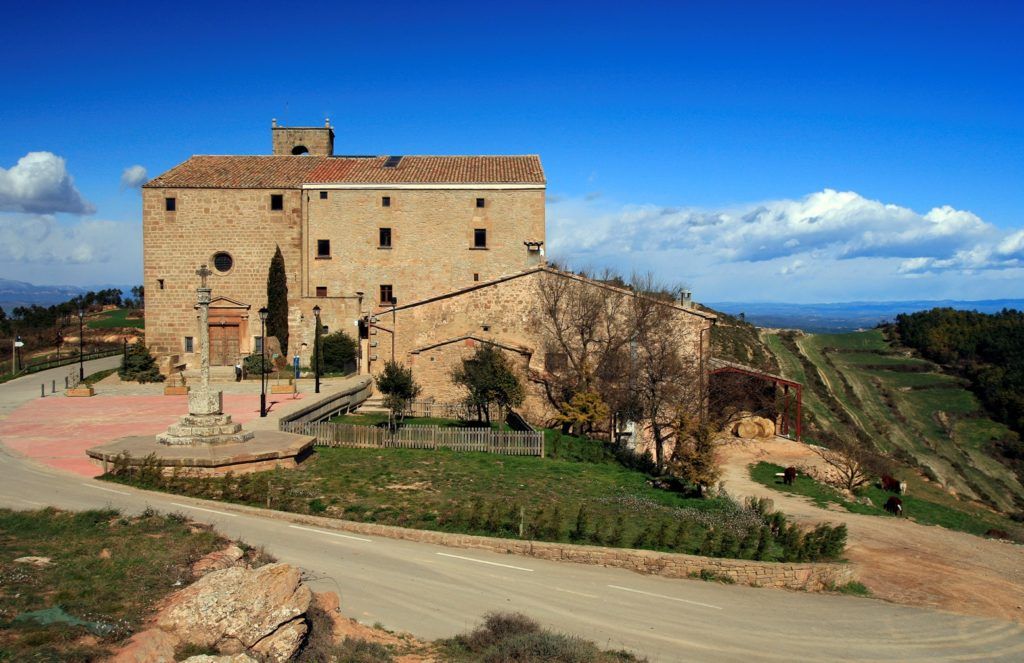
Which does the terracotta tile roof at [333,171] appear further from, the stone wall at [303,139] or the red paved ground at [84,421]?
the red paved ground at [84,421]

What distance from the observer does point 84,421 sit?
2200 centimetres

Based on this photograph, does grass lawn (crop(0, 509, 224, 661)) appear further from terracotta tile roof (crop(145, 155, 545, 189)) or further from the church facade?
terracotta tile roof (crop(145, 155, 545, 189))

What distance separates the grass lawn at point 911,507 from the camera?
21.4 metres

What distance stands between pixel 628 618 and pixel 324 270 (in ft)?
106

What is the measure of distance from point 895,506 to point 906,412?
24.1m

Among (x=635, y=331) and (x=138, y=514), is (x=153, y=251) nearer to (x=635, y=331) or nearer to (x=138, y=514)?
(x=635, y=331)

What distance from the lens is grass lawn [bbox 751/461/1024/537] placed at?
2144 cm

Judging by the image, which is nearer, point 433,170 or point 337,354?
point 337,354

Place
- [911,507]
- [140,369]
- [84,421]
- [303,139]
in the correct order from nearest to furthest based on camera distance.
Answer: [84,421]
[911,507]
[140,369]
[303,139]

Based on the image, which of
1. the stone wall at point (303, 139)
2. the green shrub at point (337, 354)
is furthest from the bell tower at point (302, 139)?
the green shrub at point (337, 354)

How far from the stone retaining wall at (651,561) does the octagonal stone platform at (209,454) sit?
4.67 meters

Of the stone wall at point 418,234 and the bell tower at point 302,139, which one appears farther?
the bell tower at point 302,139

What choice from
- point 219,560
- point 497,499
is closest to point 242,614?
point 219,560

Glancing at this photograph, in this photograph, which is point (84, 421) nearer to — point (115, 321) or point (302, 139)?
point (302, 139)
